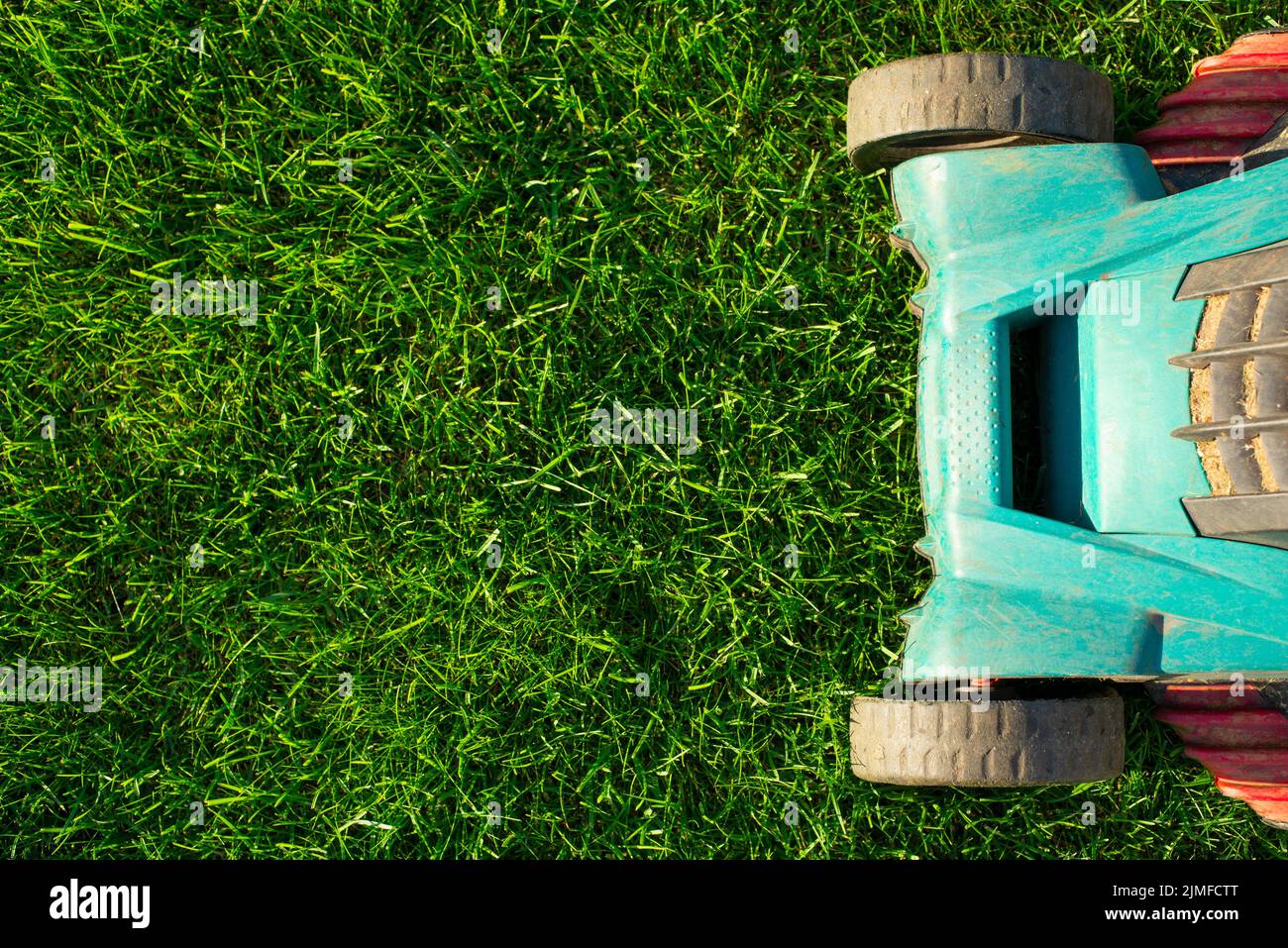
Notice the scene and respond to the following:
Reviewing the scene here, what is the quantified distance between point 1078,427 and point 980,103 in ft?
2.17

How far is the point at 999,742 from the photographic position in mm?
1933

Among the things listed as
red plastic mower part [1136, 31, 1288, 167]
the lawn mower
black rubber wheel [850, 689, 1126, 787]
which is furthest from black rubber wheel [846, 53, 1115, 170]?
black rubber wheel [850, 689, 1126, 787]

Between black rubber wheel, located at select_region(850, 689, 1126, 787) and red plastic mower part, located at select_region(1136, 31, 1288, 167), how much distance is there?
1210 mm

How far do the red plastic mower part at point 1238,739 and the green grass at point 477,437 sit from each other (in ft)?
0.52

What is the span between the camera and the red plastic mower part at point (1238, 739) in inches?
85.3

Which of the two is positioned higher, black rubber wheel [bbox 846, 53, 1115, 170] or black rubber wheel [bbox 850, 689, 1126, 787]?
black rubber wheel [bbox 846, 53, 1115, 170]

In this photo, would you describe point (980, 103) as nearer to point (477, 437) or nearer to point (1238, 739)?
point (477, 437)

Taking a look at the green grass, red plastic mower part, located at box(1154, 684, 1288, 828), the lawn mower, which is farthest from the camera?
the green grass

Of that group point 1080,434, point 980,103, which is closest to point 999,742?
point 1080,434

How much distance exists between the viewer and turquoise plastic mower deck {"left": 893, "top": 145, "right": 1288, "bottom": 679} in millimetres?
1877

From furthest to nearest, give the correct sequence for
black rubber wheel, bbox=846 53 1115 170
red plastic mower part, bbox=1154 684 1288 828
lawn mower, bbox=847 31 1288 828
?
red plastic mower part, bbox=1154 684 1288 828 → black rubber wheel, bbox=846 53 1115 170 → lawn mower, bbox=847 31 1288 828

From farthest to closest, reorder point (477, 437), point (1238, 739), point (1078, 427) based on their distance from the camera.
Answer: point (477, 437) < point (1238, 739) < point (1078, 427)

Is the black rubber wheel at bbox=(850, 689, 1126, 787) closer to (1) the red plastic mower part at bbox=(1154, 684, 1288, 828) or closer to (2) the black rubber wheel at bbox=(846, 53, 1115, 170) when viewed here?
(1) the red plastic mower part at bbox=(1154, 684, 1288, 828)

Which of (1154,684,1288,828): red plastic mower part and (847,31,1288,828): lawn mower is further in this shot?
(1154,684,1288,828): red plastic mower part
